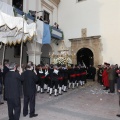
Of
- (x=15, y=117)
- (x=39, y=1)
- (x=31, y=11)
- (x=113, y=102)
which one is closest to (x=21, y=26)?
(x=15, y=117)

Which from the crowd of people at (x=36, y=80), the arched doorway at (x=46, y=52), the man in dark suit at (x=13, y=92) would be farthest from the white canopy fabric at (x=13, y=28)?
the arched doorway at (x=46, y=52)

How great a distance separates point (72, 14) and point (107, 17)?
3.62m

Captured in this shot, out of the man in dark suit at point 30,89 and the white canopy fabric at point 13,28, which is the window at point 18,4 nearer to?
Answer: the white canopy fabric at point 13,28

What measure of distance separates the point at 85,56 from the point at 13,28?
12.8 metres

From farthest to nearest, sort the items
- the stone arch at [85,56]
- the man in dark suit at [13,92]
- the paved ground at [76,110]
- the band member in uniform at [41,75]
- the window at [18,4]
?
1. the stone arch at [85,56]
2. the window at [18,4]
3. the band member in uniform at [41,75]
4. the paved ground at [76,110]
5. the man in dark suit at [13,92]

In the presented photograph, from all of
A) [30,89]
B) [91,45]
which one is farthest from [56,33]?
[30,89]

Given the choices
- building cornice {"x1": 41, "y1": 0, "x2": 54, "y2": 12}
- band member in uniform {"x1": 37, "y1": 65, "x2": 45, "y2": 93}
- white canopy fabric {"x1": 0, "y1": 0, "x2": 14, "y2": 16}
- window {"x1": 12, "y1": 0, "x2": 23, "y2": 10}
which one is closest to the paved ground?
band member in uniform {"x1": 37, "y1": 65, "x2": 45, "y2": 93}

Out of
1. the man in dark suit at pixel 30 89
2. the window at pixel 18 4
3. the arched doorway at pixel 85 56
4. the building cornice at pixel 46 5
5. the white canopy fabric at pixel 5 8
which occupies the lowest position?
the man in dark suit at pixel 30 89

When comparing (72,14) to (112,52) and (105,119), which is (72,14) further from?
(105,119)

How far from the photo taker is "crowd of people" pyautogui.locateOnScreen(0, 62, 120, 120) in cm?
543

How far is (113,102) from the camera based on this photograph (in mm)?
8984

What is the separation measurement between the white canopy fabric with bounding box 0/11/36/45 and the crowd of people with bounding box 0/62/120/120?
61.4 inches

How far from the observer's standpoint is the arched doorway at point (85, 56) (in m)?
19.3

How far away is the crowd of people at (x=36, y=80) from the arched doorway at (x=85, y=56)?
1.81 m
